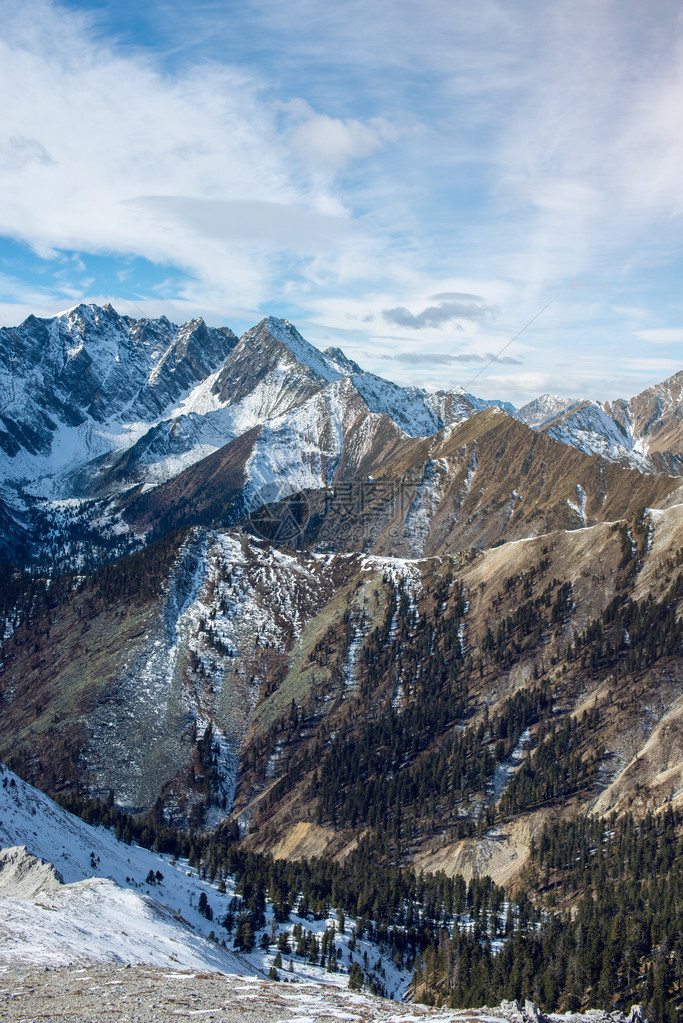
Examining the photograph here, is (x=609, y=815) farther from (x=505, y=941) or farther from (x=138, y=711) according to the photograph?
(x=138, y=711)

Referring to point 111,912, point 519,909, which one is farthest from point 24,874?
point 519,909

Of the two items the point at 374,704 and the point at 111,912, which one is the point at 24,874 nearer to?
the point at 111,912

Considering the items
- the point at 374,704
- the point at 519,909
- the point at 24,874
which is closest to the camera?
the point at 24,874

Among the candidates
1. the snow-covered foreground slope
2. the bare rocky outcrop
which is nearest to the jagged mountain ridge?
the snow-covered foreground slope

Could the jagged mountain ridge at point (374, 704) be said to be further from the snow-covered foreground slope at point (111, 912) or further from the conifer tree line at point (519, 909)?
the snow-covered foreground slope at point (111, 912)

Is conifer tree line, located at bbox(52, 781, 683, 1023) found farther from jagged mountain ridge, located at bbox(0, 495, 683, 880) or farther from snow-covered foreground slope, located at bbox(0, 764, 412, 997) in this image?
jagged mountain ridge, located at bbox(0, 495, 683, 880)

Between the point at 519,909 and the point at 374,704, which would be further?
the point at 374,704

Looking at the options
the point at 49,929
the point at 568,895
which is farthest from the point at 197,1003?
the point at 568,895

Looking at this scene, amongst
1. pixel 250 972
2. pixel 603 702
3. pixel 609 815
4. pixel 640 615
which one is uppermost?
pixel 640 615

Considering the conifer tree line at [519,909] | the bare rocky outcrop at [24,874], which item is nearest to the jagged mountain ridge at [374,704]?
the conifer tree line at [519,909]
